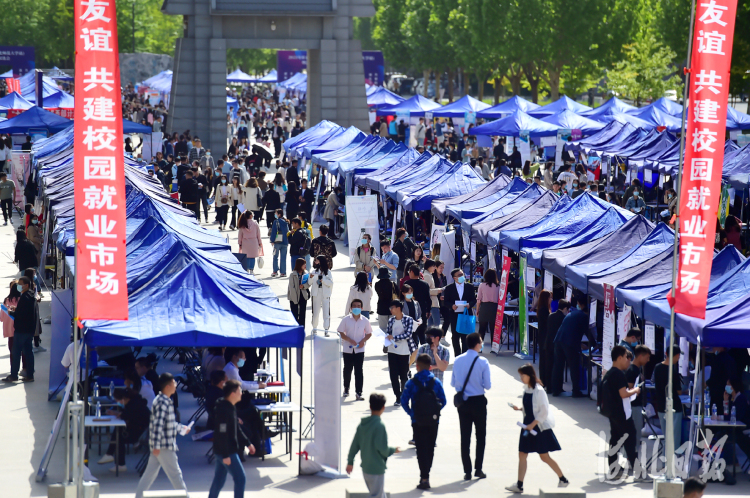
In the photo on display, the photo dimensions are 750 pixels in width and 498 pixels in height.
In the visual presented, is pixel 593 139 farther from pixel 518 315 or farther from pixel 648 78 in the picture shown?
pixel 648 78

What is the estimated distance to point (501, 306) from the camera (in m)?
17.5

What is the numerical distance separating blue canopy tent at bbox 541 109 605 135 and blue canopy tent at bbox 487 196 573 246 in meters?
20.4

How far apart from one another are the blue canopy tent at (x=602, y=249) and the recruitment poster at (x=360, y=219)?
817 cm

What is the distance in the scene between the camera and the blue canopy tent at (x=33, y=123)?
3741cm

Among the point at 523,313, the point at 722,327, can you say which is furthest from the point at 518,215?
the point at 722,327

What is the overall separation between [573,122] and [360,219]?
18.1 m

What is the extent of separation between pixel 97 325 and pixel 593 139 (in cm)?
2655

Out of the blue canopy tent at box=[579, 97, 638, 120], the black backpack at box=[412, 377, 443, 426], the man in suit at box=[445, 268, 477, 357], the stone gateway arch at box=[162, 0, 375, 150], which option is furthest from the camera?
the blue canopy tent at box=[579, 97, 638, 120]

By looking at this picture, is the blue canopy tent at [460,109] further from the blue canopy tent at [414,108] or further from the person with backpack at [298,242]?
the person with backpack at [298,242]

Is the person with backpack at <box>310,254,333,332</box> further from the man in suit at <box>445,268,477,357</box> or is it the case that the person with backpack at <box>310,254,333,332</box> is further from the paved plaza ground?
the man in suit at <box>445,268,477,357</box>

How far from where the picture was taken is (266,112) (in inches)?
2670

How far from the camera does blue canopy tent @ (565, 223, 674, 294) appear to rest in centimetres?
1508

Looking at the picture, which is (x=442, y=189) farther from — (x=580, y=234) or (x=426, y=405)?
(x=426, y=405)

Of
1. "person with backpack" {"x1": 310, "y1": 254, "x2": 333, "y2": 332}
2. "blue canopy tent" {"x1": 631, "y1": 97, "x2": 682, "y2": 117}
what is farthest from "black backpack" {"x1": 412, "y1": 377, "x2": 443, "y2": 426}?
"blue canopy tent" {"x1": 631, "y1": 97, "x2": 682, "y2": 117}
